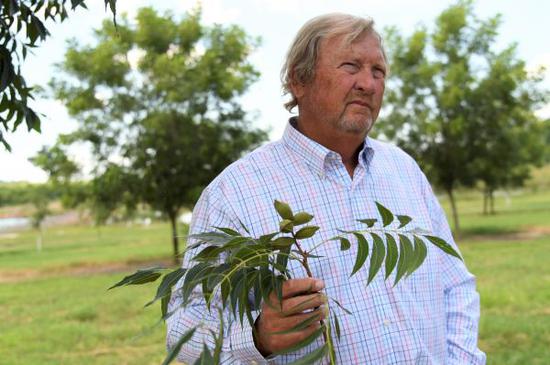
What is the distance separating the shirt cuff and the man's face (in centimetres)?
63

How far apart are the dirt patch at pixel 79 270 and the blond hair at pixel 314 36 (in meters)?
17.0

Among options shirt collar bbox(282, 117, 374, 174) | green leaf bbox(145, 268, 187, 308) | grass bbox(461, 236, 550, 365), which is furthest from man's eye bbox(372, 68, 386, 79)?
grass bbox(461, 236, 550, 365)

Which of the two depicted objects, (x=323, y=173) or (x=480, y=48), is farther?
(x=480, y=48)

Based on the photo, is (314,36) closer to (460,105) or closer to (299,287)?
(299,287)

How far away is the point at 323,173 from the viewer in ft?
6.74

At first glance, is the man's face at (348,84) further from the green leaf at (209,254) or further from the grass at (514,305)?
the grass at (514,305)

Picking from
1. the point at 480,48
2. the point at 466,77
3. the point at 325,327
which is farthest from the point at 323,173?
the point at 480,48

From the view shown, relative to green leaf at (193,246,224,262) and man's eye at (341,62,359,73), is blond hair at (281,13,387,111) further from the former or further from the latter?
green leaf at (193,246,224,262)

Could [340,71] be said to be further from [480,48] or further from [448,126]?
[480,48]

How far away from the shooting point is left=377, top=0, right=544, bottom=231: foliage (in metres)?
24.0

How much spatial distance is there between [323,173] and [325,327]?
0.98m

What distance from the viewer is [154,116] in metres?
19.5

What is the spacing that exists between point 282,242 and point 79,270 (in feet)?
67.6

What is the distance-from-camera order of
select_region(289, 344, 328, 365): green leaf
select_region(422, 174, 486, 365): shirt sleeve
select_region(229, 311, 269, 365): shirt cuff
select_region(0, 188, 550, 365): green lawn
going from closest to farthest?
1. select_region(289, 344, 328, 365): green leaf
2. select_region(229, 311, 269, 365): shirt cuff
3. select_region(422, 174, 486, 365): shirt sleeve
4. select_region(0, 188, 550, 365): green lawn
